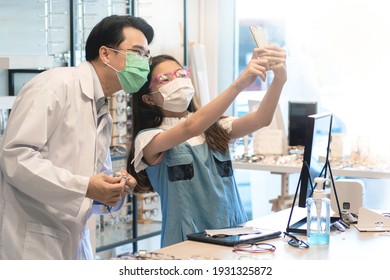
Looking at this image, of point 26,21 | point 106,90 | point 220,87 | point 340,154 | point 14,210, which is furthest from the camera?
point 220,87

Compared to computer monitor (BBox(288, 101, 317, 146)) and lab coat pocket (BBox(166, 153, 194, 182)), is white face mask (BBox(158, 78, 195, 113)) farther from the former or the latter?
computer monitor (BBox(288, 101, 317, 146))

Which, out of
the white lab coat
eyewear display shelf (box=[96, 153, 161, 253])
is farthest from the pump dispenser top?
eyewear display shelf (box=[96, 153, 161, 253])

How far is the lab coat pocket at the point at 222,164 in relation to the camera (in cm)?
244

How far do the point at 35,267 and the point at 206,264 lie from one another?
1.41ft

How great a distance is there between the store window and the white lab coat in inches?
106

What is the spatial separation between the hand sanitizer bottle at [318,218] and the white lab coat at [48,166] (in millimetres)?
673

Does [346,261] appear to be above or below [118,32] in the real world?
below

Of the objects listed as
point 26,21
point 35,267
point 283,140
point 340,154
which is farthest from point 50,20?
point 35,267

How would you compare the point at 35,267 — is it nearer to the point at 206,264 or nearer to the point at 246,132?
the point at 206,264

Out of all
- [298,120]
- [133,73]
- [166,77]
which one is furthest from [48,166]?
[298,120]

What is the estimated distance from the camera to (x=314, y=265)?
68.1 inches

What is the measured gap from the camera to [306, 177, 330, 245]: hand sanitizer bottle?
200cm

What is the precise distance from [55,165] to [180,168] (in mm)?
536

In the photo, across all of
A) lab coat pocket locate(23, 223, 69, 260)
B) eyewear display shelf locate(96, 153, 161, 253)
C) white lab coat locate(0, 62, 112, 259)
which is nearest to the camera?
white lab coat locate(0, 62, 112, 259)
